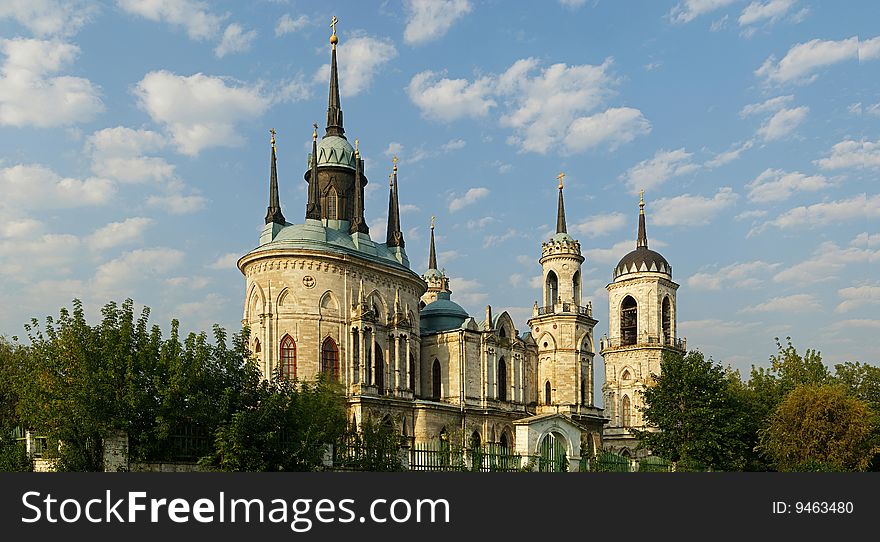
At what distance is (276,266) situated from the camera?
4678 centimetres

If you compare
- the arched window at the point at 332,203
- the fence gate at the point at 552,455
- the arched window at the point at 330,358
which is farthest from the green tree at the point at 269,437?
the arched window at the point at 332,203

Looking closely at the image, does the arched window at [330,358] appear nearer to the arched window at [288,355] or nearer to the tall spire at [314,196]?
the arched window at [288,355]

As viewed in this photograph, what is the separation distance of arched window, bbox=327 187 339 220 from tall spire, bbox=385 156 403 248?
3.87 m

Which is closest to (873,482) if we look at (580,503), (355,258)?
(580,503)

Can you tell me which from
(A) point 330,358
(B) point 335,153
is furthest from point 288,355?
(B) point 335,153

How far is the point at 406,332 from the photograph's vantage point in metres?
51.2

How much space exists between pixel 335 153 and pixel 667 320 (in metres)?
30.6

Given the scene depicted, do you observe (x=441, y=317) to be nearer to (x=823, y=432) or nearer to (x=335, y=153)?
(x=335, y=153)

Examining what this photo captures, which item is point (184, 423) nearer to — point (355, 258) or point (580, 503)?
point (580, 503)

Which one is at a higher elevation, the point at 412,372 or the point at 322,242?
the point at 322,242

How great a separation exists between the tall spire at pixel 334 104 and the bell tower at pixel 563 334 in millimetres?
17901

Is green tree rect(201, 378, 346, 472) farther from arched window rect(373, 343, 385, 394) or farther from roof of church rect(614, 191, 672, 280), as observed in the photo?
roof of church rect(614, 191, 672, 280)

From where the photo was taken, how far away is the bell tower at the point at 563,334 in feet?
201

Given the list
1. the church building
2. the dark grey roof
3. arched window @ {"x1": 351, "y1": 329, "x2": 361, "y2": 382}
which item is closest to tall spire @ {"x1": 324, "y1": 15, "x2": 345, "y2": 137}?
the church building
